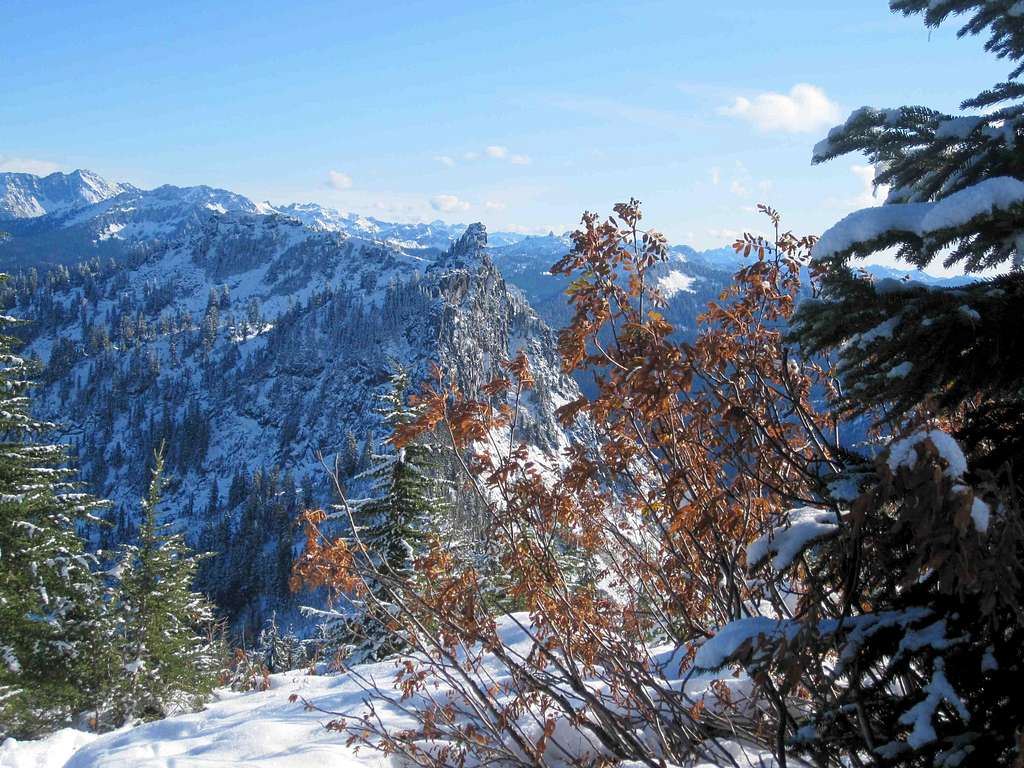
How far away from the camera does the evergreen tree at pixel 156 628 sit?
1285 cm

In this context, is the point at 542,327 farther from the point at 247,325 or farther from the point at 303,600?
the point at 303,600

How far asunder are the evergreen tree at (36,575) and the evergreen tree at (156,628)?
1082mm

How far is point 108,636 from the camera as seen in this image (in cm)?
1283

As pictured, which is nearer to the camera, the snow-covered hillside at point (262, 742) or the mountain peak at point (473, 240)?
the snow-covered hillside at point (262, 742)

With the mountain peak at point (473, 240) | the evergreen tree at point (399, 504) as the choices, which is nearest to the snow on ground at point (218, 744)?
the evergreen tree at point (399, 504)

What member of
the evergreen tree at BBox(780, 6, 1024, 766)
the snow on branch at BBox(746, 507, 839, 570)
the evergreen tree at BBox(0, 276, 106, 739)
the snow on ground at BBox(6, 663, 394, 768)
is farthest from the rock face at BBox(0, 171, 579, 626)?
the evergreen tree at BBox(780, 6, 1024, 766)

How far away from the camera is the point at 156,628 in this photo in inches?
551

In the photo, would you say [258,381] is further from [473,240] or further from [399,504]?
[399,504]

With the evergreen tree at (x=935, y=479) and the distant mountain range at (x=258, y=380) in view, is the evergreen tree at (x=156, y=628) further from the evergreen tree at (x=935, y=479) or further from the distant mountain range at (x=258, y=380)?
the distant mountain range at (x=258, y=380)

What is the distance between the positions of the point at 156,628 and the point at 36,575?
12.7ft

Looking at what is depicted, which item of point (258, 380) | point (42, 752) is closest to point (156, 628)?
point (42, 752)

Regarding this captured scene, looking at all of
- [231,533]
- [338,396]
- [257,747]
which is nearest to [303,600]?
[231,533]

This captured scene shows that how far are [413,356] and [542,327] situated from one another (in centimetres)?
4985

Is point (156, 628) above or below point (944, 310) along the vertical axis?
below
